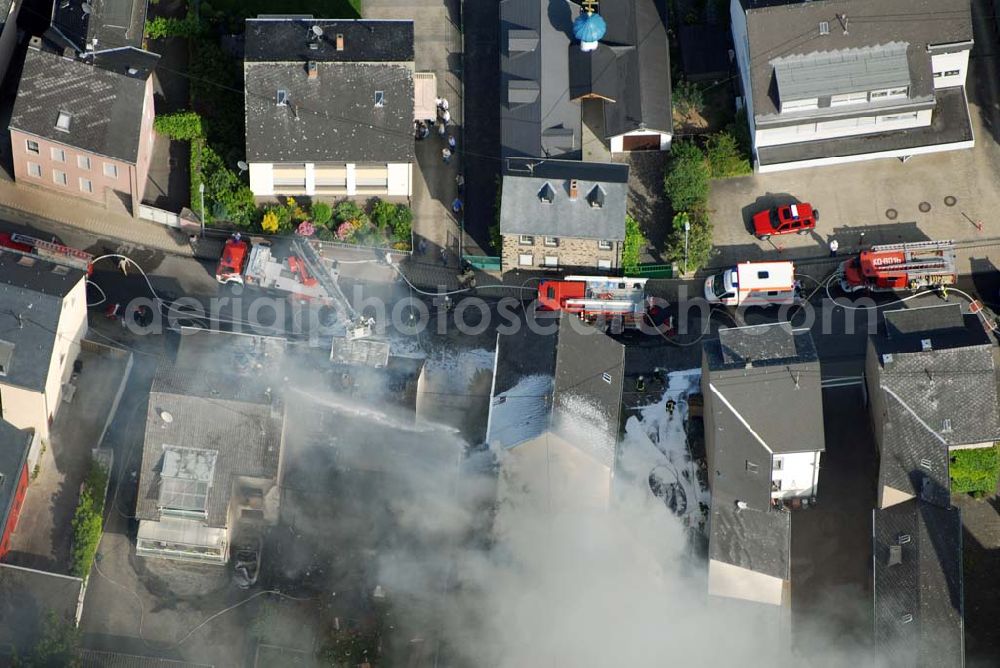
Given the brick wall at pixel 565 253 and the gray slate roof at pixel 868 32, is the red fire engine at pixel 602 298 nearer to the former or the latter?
the brick wall at pixel 565 253

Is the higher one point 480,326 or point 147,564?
point 480,326

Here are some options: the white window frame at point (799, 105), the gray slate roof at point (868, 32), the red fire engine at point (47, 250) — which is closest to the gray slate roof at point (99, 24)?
the red fire engine at point (47, 250)

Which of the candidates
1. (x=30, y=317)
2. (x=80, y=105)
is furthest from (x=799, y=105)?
(x=30, y=317)

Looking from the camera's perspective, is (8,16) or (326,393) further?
(8,16)

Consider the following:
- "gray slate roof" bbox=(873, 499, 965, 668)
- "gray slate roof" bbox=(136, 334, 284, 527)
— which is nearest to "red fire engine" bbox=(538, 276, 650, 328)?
"gray slate roof" bbox=(136, 334, 284, 527)

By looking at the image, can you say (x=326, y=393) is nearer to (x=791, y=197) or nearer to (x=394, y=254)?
(x=394, y=254)

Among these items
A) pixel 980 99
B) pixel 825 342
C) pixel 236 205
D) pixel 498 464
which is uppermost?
pixel 980 99

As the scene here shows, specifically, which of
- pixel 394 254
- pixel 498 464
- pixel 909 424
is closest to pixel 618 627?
pixel 498 464
